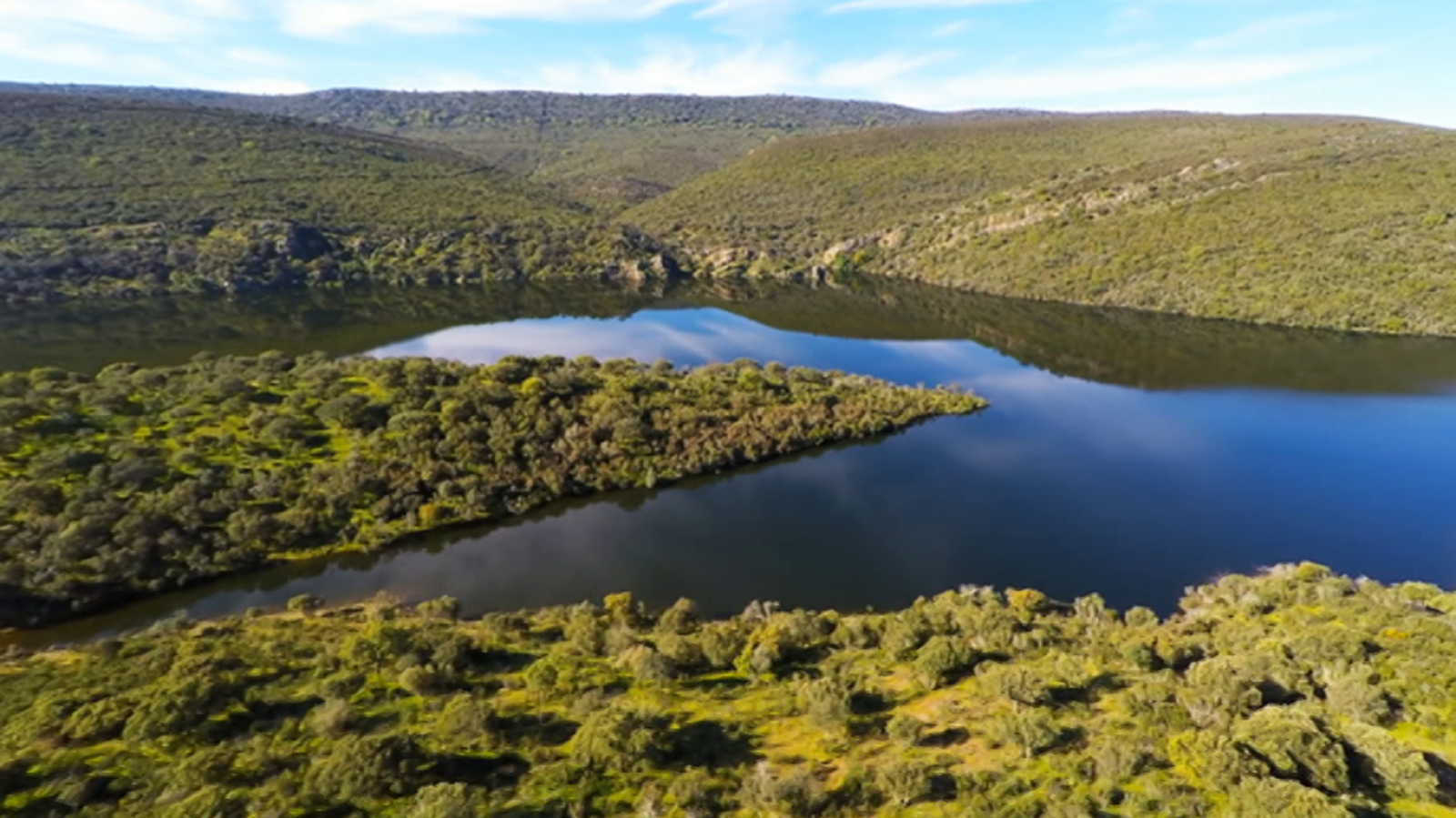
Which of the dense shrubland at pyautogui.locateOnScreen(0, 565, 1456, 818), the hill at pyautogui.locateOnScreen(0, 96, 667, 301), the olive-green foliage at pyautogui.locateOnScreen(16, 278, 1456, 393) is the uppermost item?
the hill at pyautogui.locateOnScreen(0, 96, 667, 301)

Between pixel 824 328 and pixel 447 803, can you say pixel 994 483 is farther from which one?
pixel 824 328

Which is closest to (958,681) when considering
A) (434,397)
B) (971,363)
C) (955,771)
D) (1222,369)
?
(955,771)

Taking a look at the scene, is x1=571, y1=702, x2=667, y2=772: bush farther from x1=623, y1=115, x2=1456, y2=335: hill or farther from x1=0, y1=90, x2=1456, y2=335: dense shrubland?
x1=0, y1=90, x2=1456, y2=335: dense shrubland

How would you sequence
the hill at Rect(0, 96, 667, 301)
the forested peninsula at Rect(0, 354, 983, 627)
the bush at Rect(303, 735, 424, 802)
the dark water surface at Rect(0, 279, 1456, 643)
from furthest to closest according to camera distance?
the hill at Rect(0, 96, 667, 301) → the dark water surface at Rect(0, 279, 1456, 643) → the forested peninsula at Rect(0, 354, 983, 627) → the bush at Rect(303, 735, 424, 802)

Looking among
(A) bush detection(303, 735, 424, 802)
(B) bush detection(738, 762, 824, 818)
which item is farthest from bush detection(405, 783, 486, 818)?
(B) bush detection(738, 762, 824, 818)

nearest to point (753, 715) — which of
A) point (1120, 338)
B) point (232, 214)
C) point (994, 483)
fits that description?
point (994, 483)

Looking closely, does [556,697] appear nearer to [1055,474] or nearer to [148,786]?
[148,786]
